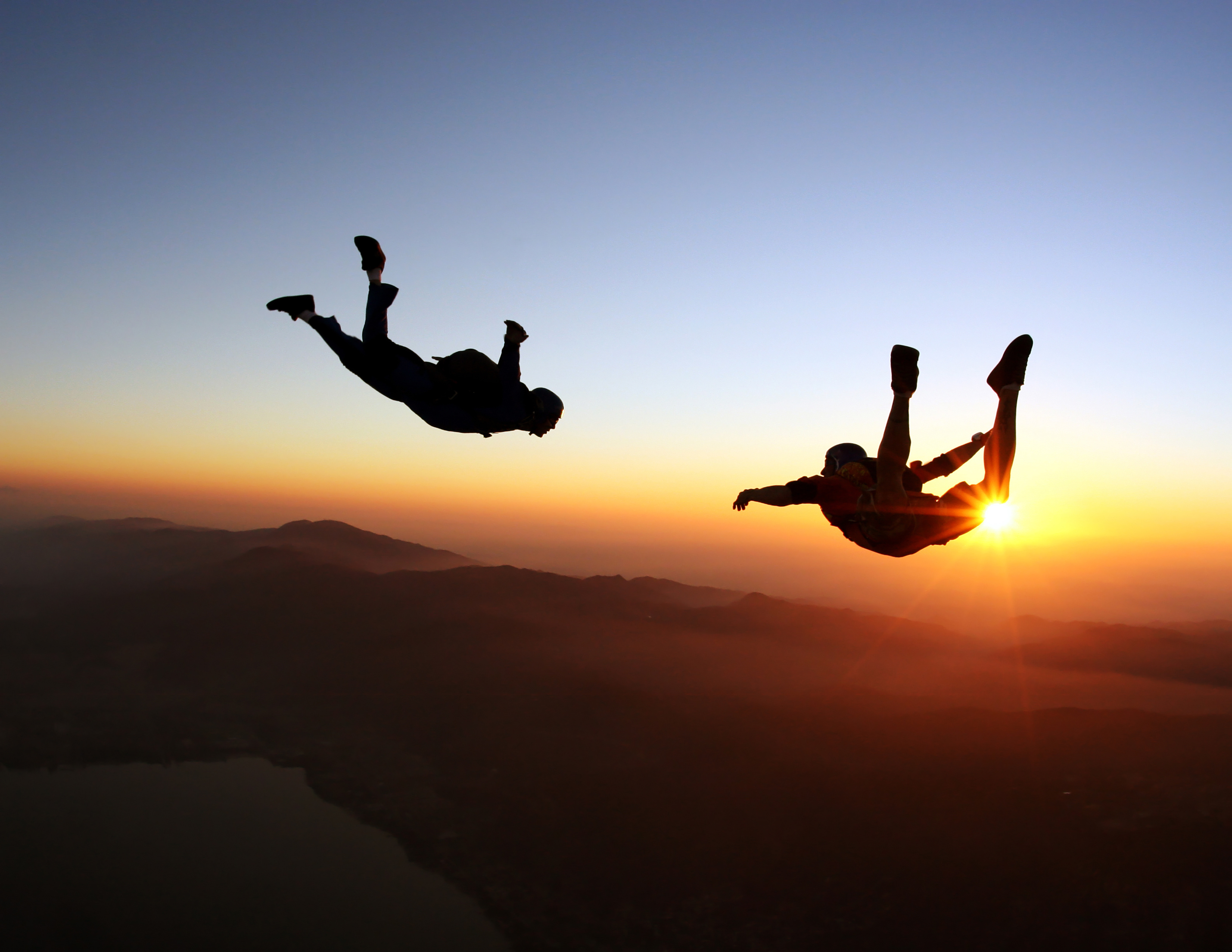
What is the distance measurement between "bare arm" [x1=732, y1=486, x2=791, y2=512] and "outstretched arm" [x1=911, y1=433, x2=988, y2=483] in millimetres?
2341

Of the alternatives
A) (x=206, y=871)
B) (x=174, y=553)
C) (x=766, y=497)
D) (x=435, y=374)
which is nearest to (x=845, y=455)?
(x=766, y=497)

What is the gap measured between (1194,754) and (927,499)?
45871 mm

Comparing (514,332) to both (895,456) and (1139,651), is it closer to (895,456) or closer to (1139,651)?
(895,456)

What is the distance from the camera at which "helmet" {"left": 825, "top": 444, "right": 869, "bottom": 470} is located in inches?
262

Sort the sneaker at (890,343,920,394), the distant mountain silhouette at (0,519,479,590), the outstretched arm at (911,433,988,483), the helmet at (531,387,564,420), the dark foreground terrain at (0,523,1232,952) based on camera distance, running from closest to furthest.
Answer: the sneaker at (890,343,920,394) → the helmet at (531,387,564,420) → the outstretched arm at (911,433,988,483) → the dark foreground terrain at (0,523,1232,952) → the distant mountain silhouette at (0,519,479,590)

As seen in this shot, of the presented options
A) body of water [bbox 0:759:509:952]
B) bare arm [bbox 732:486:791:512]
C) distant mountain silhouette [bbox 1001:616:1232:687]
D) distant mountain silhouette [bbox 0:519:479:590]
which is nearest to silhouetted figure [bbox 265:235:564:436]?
bare arm [bbox 732:486:791:512]

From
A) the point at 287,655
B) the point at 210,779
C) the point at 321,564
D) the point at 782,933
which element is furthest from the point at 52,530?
the point at 782,933

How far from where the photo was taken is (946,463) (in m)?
7.22

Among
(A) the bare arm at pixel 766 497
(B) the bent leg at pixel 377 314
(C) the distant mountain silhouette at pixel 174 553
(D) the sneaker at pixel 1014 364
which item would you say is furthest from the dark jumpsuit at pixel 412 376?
(C) the distant mountain silhouette at pixel 174 553

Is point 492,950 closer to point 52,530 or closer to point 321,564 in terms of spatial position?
point 321,564

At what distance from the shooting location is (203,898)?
42156 mm

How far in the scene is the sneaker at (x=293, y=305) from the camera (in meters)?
5.29

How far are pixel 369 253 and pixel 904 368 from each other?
4.18 meters

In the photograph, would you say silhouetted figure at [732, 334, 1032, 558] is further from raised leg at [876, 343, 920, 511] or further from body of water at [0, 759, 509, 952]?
body of water at [0, 759, 509, 952]
